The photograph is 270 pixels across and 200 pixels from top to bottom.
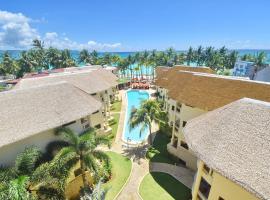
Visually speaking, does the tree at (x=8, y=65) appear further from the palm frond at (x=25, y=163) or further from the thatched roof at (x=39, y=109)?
the palm frond at (x=25, y=163)

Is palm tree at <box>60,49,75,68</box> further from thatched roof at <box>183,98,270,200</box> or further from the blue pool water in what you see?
thatched roof at <box>183,98,270,200</box>

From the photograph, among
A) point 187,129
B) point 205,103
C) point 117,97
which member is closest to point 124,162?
point 187,129

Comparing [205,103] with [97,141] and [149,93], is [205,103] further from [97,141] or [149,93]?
[149,93]

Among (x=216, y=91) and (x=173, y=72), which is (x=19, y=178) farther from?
(x=173, y=72)

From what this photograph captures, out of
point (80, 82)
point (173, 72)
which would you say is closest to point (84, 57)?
point (173, 72)

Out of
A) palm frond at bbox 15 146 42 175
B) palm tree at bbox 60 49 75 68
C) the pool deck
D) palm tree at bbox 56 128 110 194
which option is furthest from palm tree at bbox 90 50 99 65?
palm frond at bbox 15 146 42 175
